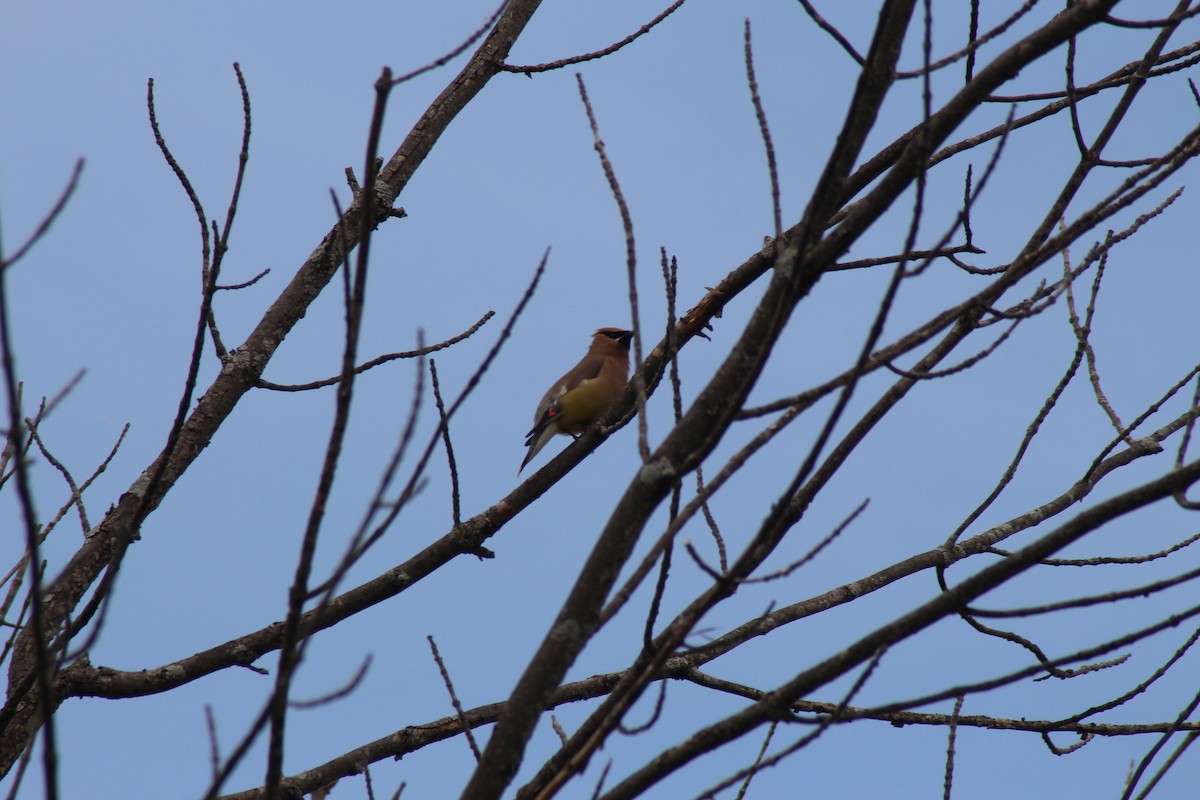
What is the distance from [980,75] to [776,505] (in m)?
0.83

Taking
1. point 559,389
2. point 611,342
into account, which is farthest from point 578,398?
point 611,342

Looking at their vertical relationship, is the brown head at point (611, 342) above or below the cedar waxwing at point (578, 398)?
above

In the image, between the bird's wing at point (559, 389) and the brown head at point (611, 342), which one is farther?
the brown head at point (611, 342)

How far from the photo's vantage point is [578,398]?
23.0 ft

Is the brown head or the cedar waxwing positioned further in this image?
the brown head

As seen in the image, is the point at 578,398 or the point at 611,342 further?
the point at 611,342

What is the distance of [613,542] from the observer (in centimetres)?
210

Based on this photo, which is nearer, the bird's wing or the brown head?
the bird's wing

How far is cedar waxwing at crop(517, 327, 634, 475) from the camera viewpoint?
698 cm

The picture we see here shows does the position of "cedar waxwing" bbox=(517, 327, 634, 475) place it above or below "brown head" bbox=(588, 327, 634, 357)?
below

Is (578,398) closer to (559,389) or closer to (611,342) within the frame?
(559,389)

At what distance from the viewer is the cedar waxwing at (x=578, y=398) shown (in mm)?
6977

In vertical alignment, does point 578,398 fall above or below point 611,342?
below

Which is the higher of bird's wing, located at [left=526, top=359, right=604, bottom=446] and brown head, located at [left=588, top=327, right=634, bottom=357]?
brown head, located at [left=588, top=327, right=634, bottom=357]
